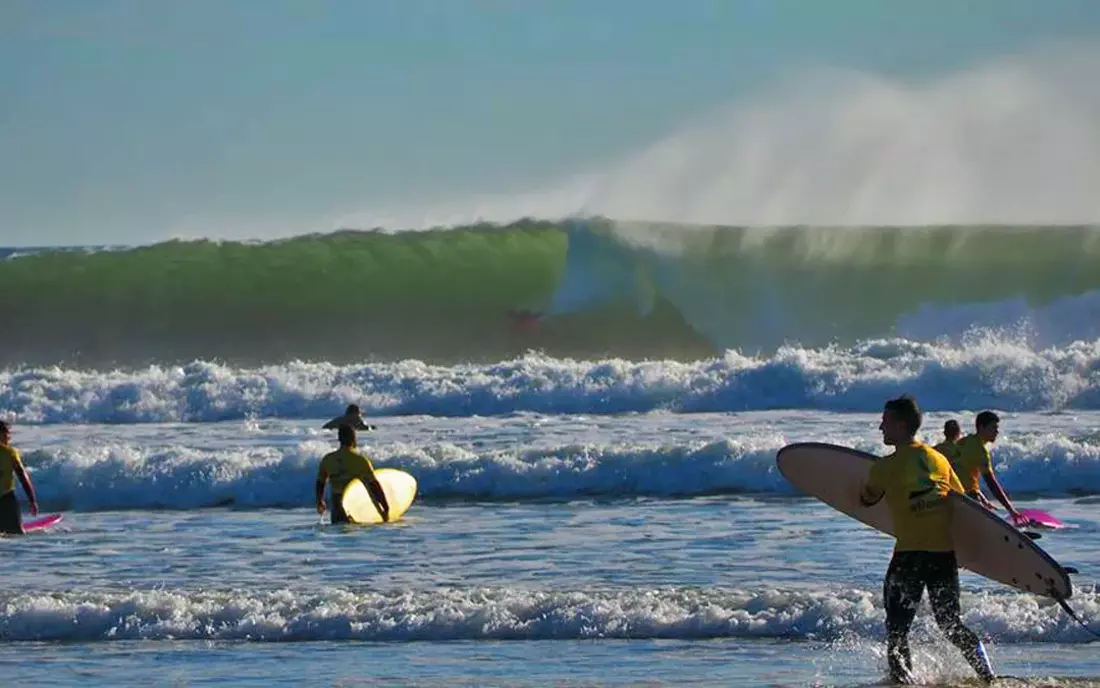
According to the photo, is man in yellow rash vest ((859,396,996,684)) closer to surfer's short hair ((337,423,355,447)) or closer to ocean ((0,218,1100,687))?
ocean ((0,218,1100,687))

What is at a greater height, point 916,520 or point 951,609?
point 916,520

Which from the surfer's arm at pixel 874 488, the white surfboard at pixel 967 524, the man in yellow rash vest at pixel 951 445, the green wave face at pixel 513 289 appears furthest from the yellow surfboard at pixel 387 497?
the green wave face at pixel 513 289

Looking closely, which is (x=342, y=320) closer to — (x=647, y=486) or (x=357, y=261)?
(x=357, y=261)

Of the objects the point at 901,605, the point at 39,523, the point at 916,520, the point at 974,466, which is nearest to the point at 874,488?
the point at 916,520

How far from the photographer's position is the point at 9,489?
1563cm

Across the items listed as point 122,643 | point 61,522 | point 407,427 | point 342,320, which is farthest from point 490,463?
point 342,320

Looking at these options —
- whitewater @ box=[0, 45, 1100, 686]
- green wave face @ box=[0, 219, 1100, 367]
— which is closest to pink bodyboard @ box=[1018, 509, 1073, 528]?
whitewater @ box=[0, 45, 1100, 686]

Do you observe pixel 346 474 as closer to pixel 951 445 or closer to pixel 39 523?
pixel 39 523

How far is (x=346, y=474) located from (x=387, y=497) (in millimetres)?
540

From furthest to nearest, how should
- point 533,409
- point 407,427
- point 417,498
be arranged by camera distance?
point 533,409, point 407,427, point 417,498

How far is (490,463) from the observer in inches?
787

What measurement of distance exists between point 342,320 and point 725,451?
85.1 ft

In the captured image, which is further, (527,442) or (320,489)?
(527,442)

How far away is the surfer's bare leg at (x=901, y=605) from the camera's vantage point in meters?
8.03
